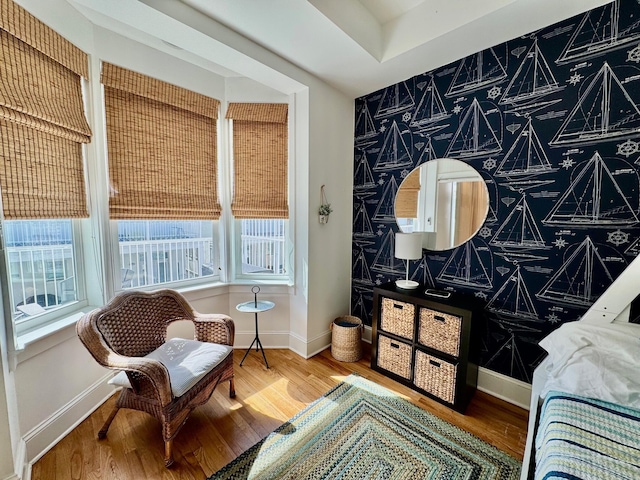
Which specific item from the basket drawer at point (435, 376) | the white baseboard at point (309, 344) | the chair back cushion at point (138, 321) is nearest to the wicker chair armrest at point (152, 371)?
the chair back cushion at point (138, 321)

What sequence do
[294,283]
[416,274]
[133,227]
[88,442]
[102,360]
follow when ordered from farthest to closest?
[294,283] < [416,274] < [133,227] < [88,442] < [102,360]

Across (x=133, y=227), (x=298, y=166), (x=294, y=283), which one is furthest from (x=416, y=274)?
(x=133, y=227)

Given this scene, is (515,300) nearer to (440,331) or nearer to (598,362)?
(440,331)

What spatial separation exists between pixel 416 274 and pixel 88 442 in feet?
8.77

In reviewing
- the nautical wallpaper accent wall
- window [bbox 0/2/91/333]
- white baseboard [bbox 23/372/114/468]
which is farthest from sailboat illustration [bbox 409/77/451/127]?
white baseboard [bbox 23/372/114/468]

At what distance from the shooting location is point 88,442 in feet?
5.31

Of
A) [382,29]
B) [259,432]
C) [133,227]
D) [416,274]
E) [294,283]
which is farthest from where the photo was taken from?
[294,283]

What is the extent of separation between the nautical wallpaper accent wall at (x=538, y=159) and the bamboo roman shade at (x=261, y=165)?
1.20m

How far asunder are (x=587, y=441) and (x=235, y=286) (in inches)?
102

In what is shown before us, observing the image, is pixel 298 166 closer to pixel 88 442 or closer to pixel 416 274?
pixel 416 274

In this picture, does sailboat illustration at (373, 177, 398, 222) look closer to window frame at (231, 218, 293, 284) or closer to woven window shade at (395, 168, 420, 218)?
woven window shade at (395, 168, 420, 218)

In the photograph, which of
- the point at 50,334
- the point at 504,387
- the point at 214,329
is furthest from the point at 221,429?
the point at 504,387

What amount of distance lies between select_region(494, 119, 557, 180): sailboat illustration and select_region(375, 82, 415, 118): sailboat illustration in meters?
0.94

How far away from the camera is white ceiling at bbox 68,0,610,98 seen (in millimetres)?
1585
